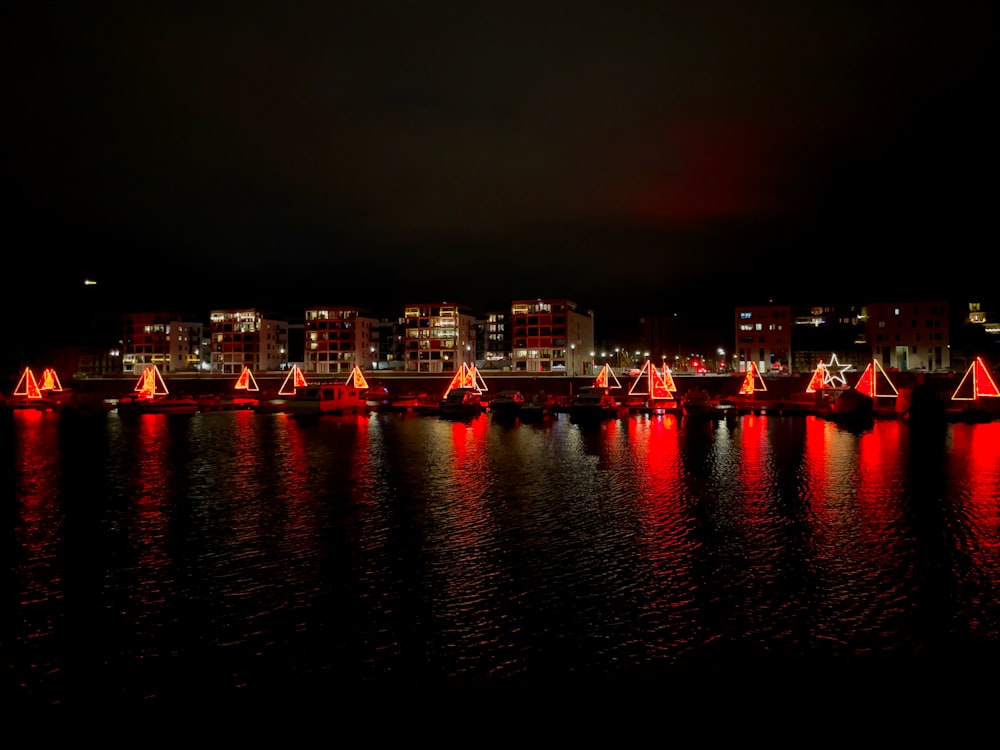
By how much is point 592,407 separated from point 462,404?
8.73m

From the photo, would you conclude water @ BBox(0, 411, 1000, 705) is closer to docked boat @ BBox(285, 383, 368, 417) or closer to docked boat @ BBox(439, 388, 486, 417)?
docked boat @ BBox(439, 388, 486, 417)

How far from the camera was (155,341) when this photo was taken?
10700 centimetres

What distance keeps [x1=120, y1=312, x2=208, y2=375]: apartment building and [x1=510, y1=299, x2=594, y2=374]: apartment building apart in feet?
169

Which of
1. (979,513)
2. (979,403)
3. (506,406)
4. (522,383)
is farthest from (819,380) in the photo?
(979,513)

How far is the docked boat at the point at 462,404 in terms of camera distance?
47.2 metres

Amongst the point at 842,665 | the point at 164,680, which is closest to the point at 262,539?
the point at 164,680

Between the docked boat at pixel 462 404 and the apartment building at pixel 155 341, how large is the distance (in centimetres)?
7157

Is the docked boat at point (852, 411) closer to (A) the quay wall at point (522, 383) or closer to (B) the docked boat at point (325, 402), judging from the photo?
(A) the quay wall at point (522, 383)

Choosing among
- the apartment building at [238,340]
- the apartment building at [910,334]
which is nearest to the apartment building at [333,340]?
the apartment building at [238,340]

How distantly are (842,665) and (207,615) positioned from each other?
840 cm

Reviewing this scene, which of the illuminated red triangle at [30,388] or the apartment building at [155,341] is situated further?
the apartment building at [155,341]

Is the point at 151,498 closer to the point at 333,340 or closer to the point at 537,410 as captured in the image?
the point at 537,410

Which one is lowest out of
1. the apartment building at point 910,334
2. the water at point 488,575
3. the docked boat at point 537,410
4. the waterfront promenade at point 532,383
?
the water at point 488,575

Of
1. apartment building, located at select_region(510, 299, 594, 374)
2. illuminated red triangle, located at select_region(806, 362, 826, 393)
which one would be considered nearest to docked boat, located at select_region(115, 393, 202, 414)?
illuminated red triangle, located at select_region(806, 362, 826, 393)
